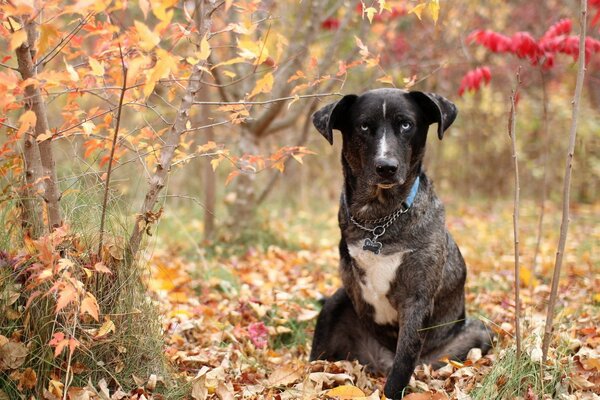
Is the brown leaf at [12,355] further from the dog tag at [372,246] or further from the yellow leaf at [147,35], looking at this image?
the dog tag at [372,246]

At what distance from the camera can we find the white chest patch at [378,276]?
3139 mm

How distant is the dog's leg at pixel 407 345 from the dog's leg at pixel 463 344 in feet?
1.68

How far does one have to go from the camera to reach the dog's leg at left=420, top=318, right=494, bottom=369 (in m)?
3.56

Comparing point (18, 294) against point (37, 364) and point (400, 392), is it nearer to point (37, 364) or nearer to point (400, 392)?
point (37, 364)

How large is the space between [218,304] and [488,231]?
5450mm

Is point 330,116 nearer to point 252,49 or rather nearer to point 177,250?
point 252,49

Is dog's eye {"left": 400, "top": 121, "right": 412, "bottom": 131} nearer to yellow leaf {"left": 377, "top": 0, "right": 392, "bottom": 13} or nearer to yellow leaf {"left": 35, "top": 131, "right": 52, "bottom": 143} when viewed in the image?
yellow leaf {"left": 377, "top": 0, "right": 392, "bottom": 13}

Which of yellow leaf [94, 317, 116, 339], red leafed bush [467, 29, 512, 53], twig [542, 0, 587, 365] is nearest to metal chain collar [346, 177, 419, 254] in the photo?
twig [542, 0, 587, 365]

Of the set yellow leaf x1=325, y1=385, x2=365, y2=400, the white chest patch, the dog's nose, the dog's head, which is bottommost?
yellow leaf x1=325, y1=385, x2=365, y2=400

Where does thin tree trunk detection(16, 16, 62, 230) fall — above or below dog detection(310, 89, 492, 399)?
above

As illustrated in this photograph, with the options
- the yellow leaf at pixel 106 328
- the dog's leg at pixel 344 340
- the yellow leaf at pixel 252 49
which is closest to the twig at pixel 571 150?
the dog's leg at pixel 344 340

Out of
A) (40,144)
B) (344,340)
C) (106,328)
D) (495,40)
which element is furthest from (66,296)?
(495,40)

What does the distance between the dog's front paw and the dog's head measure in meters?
0.93

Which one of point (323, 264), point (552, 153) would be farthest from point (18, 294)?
point (552, 153)
